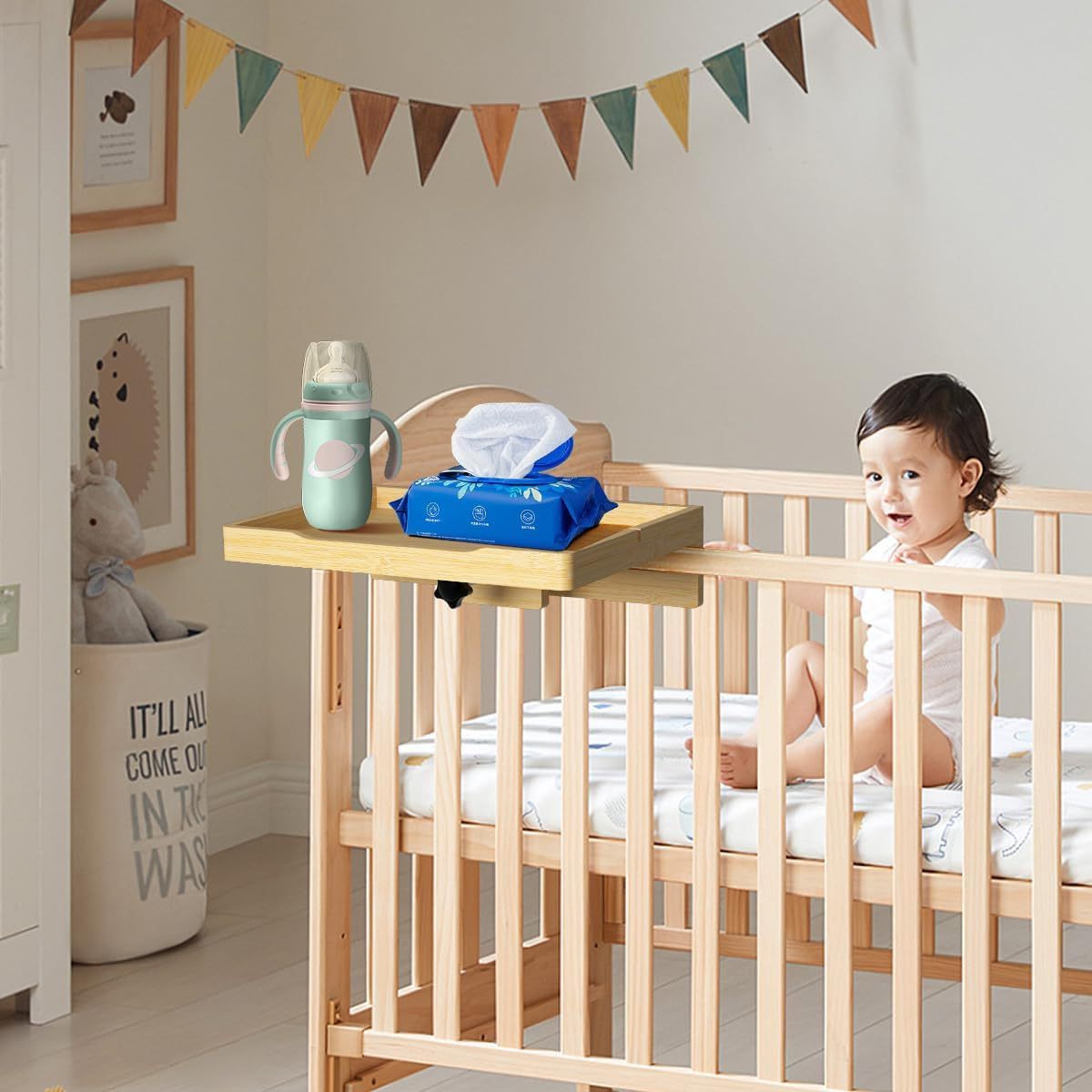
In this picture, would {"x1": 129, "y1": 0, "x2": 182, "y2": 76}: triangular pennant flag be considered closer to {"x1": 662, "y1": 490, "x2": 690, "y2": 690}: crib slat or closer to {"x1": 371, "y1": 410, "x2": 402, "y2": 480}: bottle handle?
{"x1": 662, "y1": 490, "x2": 690, "y2": 690}: crib slat

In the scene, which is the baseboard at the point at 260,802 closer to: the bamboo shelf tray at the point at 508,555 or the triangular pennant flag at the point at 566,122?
the triangular pennant flag at the point at 566,122

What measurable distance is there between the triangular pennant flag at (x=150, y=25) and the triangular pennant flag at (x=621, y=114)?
0.65 meters

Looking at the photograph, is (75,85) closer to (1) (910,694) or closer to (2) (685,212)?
(2) (685,212)

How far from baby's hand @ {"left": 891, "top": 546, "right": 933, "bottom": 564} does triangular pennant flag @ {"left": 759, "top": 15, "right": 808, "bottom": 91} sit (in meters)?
1.19

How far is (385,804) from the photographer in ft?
6.77

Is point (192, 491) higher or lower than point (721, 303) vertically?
lower

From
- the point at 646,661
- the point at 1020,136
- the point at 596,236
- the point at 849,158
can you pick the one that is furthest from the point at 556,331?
the point at 646,661

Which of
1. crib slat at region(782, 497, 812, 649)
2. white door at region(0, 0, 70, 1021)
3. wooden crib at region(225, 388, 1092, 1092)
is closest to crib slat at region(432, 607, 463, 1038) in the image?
wooden crib at region(225, 388, 1092, 1092)

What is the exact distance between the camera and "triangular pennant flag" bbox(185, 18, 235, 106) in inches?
123

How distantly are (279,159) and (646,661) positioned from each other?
194cm

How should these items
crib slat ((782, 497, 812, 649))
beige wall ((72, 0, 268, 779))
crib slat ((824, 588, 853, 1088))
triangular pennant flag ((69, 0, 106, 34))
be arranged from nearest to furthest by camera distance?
crib slat ((824, 588, 853, 1088))
crib slat ((782, 497, 812, 649))
triangular pennant flag ((69, 0, 106, 34))
beige wall ((72, 0, 268, 779))

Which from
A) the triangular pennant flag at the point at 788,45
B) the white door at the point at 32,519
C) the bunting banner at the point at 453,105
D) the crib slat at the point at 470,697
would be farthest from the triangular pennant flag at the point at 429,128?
the crib slat at the point at 470,697

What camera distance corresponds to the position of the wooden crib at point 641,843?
184cm

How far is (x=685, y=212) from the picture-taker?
3.32 metres
